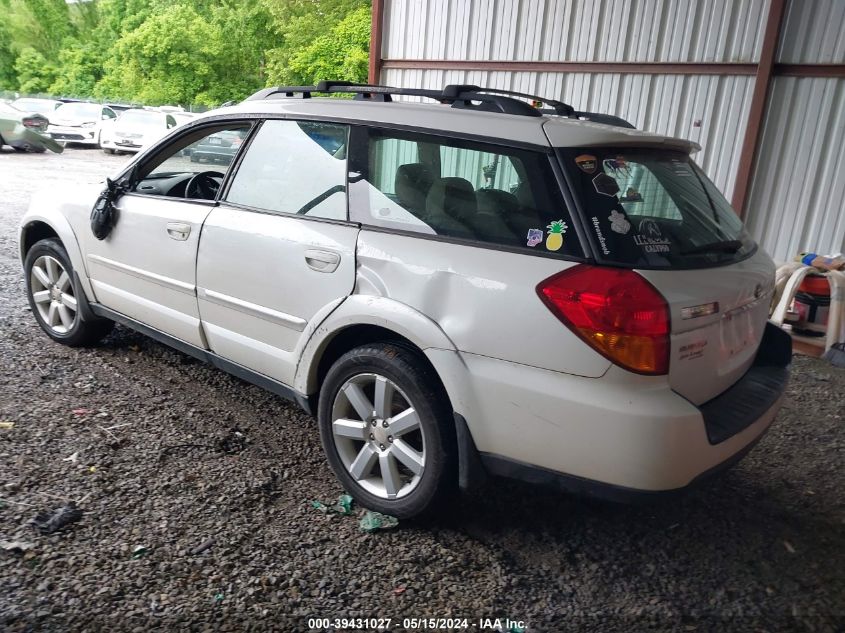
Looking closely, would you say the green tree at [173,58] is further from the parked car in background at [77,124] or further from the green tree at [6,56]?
the parked car in background at [77,124]

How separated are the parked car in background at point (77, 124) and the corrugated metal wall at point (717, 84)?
19.2m

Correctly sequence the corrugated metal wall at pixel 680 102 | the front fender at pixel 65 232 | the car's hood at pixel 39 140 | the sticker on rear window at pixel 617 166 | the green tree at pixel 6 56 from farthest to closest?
the green tree at pixel 6 56, the car's hood at pixel 39 140, the corrugated metal wall at pixel 680 102, the front fender at pixel 65 232, the sticker on rear window at pixel 617 166

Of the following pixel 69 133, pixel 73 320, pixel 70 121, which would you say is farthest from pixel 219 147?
pixel 70 121

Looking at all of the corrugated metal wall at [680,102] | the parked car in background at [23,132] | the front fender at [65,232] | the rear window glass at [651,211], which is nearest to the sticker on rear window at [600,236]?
the rear window glass at [651,211]

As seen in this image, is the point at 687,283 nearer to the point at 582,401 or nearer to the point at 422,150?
the point at 582,401

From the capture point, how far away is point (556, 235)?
2.61m

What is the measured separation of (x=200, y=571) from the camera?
Answer: 8.79 ft

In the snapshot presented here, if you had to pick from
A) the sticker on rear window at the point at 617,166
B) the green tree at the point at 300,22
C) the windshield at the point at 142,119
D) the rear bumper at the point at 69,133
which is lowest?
the rear bumper at the point at 69,133

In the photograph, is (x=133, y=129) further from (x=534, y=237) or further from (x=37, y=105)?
(x=534, y=237)

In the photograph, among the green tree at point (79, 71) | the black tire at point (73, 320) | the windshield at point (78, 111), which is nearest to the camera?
the black tire at point (73, 320)

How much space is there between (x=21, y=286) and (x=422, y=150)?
5.15 meters

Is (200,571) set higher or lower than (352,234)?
lower

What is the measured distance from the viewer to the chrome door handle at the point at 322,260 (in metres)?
3.11

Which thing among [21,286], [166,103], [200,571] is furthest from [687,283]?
[166,103]
